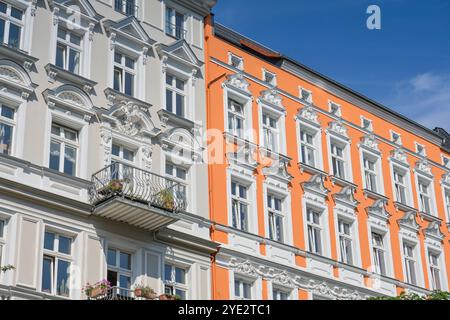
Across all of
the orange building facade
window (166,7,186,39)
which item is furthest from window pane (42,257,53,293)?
window (166,7,186,39)

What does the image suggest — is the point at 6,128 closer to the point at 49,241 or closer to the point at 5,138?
the point at 5,138

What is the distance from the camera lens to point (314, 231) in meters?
30.6

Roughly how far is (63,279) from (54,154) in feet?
11.6

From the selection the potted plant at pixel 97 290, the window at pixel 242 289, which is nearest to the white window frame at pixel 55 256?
the potted plant at pixel 97 290

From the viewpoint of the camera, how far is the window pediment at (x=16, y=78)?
75.5ft

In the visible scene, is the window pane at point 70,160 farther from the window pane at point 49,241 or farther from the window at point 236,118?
the window at point 236,118

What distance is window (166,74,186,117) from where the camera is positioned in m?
27.6

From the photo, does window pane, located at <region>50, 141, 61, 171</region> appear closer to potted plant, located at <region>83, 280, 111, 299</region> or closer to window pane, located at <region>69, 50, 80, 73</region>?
window pane, located at <region>69, 50, 80, 73</region>

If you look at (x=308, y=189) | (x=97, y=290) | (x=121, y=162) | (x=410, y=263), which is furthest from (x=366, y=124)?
(x=97, y=290)

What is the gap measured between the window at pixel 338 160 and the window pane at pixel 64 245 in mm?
12864

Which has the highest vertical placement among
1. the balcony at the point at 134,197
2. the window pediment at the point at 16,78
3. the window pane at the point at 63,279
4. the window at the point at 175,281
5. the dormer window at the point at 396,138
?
the dormer window at the point at 396,138
